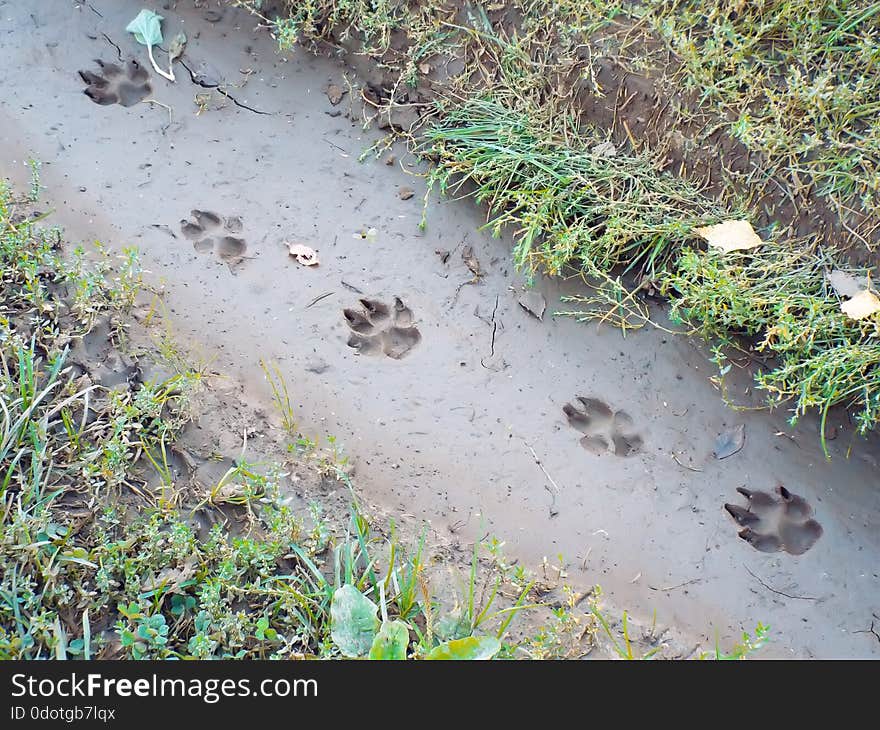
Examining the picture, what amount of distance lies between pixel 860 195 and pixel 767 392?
2.09 feet

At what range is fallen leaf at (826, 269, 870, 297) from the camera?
2.19 meters

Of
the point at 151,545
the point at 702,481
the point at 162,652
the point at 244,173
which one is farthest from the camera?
the point at 244,173

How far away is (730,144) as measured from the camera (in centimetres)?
237

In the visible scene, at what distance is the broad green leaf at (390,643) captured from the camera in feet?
5.27

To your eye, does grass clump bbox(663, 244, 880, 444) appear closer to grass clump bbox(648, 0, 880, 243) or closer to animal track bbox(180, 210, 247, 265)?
grass clump bbox(648, 0, 880, 243)

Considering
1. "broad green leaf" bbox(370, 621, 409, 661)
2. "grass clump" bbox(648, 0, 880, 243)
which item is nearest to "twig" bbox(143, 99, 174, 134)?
"grass clump" bbox(648, 0, 880, 243)

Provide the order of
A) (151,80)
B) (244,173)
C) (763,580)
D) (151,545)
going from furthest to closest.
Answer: (151,80) → (244,173) → (763,580) → (151,545)

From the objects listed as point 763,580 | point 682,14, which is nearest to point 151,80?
point 682,14

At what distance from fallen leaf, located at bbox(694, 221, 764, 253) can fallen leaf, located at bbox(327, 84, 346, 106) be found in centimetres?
142

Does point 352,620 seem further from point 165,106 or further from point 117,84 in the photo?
point 117,84

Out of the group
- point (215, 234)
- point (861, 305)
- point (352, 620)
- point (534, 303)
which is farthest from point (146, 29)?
point (861, 305)

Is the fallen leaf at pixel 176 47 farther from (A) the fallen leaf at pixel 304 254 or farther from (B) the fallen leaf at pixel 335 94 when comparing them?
(A) the fallen leaf at pixel 304 254

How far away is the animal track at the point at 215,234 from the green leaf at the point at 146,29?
0.82 m

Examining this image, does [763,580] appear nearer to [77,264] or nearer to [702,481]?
[702,481]
